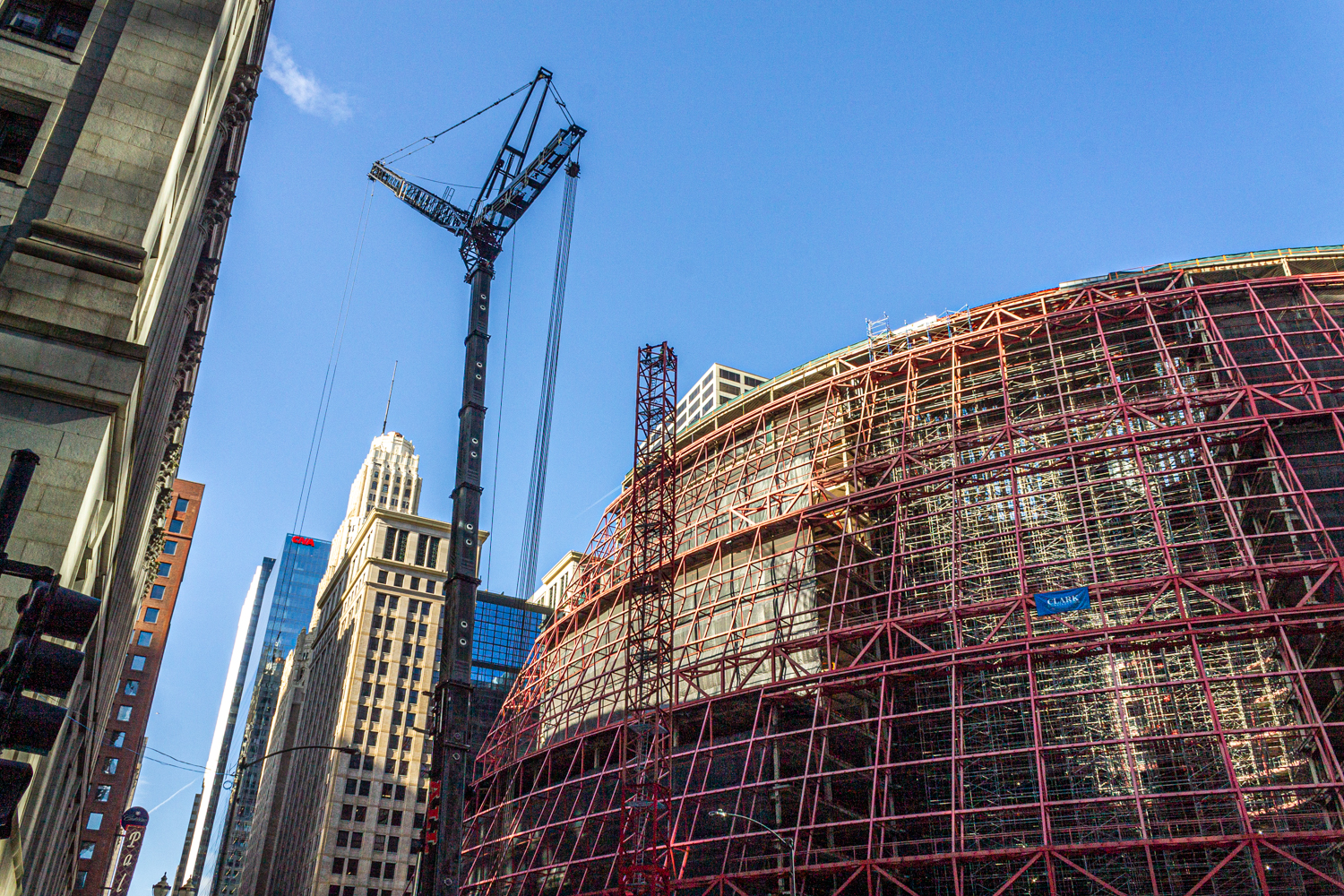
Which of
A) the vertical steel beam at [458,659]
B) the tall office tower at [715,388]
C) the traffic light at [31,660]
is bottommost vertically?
the traffic light at [31,660]

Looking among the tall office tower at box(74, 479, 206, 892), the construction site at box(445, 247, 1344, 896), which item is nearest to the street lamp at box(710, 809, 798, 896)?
the construction site at box(445, 247, 1344, 896)

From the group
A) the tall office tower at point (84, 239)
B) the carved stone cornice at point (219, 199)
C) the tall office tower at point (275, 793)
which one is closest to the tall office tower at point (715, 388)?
the tall office tower at point (275, 793)

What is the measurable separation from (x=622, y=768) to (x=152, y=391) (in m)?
28.5

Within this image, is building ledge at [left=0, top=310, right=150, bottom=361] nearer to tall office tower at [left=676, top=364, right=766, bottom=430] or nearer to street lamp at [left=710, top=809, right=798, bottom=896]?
street lamp at [left=710, top=809, right=798, bottom=896]

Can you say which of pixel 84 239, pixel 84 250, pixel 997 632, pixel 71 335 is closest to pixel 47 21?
pixel 84 239

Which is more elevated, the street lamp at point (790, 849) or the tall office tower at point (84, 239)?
the tall office tower at point (84, 239)

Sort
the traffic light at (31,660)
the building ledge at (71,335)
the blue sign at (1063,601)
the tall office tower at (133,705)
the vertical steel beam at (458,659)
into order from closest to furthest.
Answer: the traffic light at (31,660), the building ledge at (71,335), the vertical steel beam at (458,659), the blue sign at (1063,601), the tall office tower at (133,705)

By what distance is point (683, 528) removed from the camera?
220ft

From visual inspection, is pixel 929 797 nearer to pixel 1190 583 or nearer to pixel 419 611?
pixel 1190 583

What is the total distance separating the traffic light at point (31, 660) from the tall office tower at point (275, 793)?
128327 mm

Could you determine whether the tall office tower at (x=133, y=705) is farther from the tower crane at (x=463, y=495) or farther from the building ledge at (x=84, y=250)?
the building ledge at (x=84, y=250)

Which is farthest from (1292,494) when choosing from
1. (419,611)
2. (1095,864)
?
(419,611)

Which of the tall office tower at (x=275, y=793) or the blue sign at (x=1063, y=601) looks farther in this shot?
the tall office tower at (x=275, y=793)

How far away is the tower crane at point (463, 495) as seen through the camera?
34.3 meters
